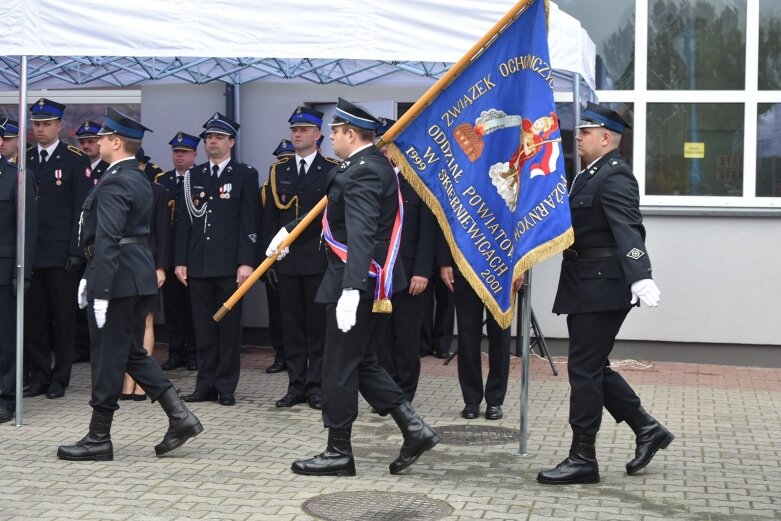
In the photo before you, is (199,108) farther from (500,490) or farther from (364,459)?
(500,490)

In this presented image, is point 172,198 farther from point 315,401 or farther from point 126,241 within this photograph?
point 126,241

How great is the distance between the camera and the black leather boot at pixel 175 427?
7.02 metres

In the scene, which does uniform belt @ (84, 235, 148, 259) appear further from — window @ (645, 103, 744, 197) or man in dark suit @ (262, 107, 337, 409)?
window @ (645, 103, 744, 197)

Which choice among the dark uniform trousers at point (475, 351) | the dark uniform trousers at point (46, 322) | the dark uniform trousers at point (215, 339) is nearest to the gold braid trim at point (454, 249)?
the dark uniform trousers at point (475, 351)

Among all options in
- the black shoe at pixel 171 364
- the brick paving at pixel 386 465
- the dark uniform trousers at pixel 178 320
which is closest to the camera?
the brick paving at pixel 386 465

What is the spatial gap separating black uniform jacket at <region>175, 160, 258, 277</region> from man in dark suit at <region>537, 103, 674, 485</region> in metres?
3.08

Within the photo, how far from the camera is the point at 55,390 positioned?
9.09 m

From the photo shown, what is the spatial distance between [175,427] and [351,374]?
45.6 inches

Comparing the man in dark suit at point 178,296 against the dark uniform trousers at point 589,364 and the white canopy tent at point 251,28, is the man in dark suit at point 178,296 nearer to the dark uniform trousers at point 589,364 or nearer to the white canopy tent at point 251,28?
the white canopy tent at point 251,28

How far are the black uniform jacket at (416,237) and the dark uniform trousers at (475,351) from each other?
11.9 inches

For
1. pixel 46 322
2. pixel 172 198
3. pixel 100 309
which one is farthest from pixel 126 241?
pixel 172 198

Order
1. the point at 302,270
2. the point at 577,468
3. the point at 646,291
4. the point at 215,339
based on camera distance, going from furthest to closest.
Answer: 1. the point at 215,339
2. the point at 302,270
3. the point at 577,468
4. the point at 646,291

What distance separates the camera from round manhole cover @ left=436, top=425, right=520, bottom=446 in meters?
7.66

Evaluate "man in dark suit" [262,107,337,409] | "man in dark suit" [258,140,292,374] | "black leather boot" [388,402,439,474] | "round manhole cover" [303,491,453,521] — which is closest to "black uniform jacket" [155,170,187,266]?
"man in dark suit" [258,140,292,374]
